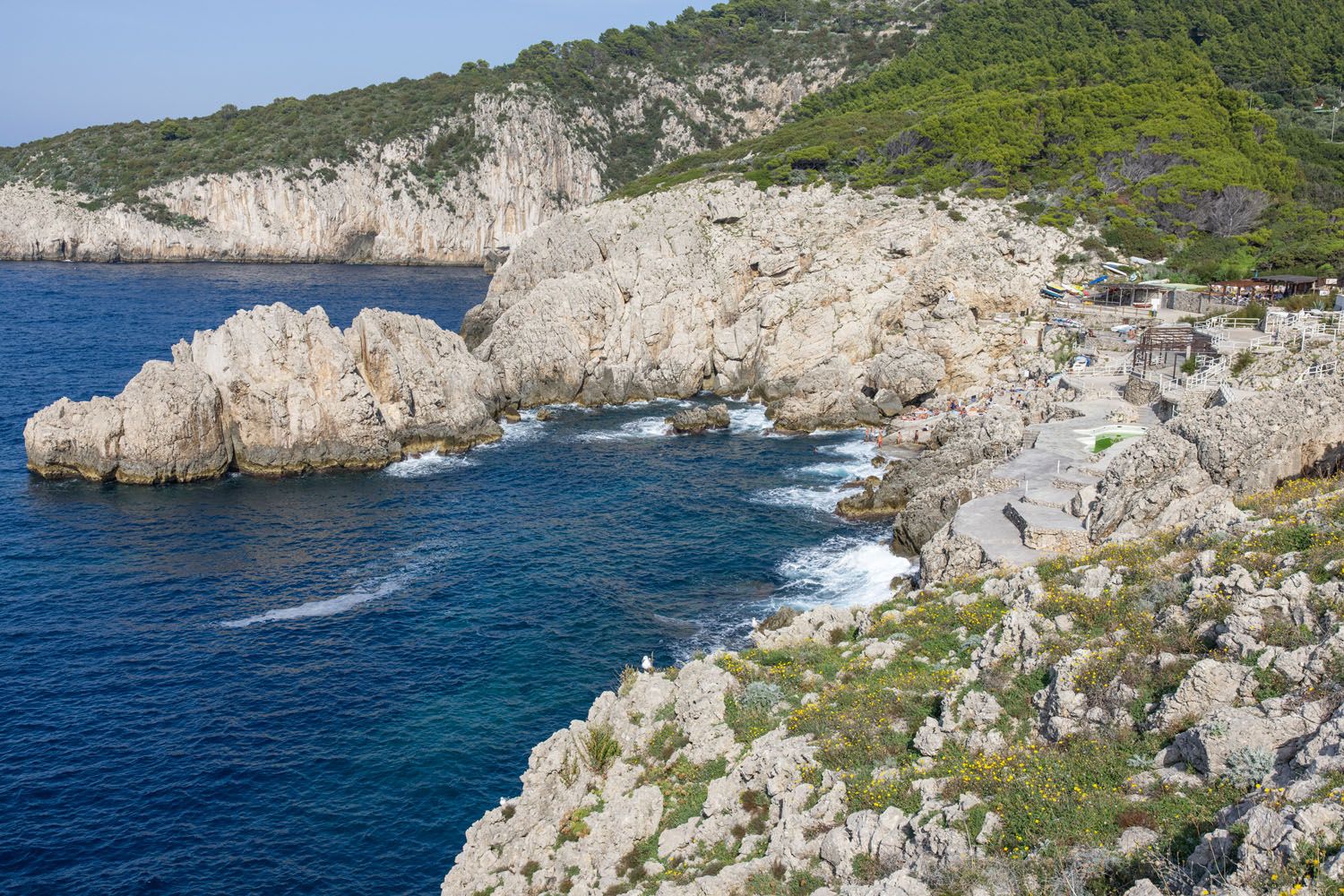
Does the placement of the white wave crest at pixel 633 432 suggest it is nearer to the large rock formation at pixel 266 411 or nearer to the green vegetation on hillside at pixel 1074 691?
the large rock formation at pixel 266 411

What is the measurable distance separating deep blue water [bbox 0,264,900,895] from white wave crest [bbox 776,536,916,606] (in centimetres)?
20

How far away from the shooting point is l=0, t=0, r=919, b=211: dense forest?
16812cm

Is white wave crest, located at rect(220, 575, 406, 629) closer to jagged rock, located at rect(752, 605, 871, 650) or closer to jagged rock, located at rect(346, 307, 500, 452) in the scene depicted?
jagged rock, located at rect(752, 605, 871, 650)

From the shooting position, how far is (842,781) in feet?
53.7

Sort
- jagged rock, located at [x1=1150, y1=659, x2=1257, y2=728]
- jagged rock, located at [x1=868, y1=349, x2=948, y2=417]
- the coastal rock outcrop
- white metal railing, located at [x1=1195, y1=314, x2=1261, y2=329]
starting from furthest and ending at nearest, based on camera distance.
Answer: jagged rock, located at [x1=868, y1=349, x2=948, y2=417], white metal railing, located at [x1=1195, y1=314, x2=1261, y2=329], the coastal rock outcrop, jagged rock, located at [x1=1150, y1=659, x2=1257, y2=728]

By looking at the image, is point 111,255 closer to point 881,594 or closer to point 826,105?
point 826,105

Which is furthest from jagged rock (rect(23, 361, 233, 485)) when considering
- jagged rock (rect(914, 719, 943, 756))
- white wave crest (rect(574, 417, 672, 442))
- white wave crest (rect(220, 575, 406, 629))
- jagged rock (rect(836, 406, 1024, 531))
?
jagged rock (rect(914, 719, 943, 756))

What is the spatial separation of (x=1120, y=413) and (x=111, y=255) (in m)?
159

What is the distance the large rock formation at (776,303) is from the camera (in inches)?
2653

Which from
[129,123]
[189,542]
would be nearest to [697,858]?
[189,542]

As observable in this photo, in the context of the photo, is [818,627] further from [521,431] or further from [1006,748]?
[521,431]

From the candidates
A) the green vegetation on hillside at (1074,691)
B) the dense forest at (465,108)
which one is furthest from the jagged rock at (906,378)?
the dense forest at (465,108)

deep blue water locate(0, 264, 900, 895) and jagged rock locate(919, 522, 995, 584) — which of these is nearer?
deep blue water locate(0, 264, 900, 895)

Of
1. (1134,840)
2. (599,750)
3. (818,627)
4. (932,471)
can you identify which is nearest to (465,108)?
(932,471)
